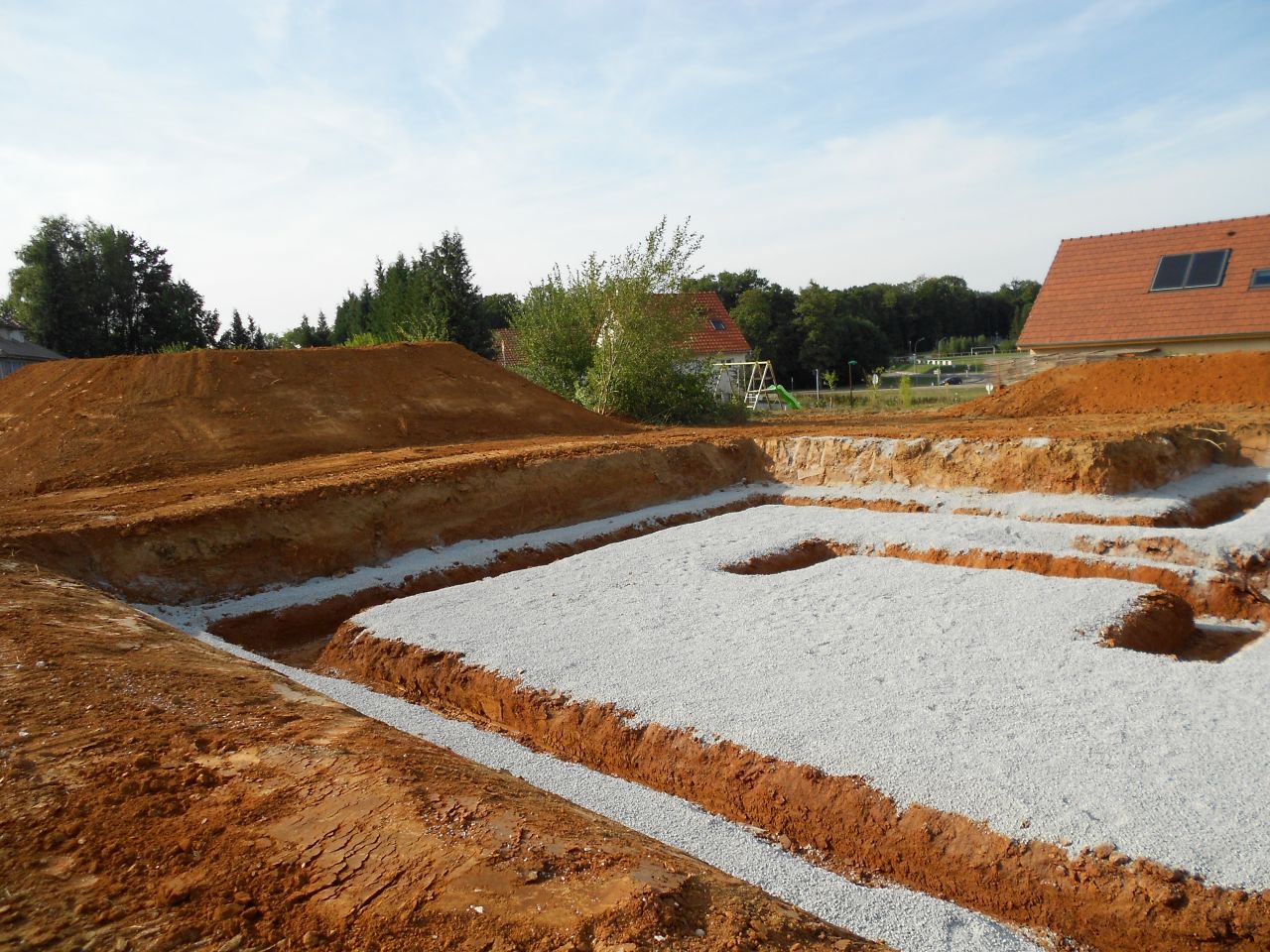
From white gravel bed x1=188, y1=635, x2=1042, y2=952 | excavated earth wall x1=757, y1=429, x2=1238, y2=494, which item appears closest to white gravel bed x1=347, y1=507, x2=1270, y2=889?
white gravel bed x1=188, y1=635, x2=1042, y2=952

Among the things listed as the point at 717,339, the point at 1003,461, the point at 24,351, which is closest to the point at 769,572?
the point at 1003,461

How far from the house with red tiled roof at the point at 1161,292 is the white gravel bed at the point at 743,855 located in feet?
54.8

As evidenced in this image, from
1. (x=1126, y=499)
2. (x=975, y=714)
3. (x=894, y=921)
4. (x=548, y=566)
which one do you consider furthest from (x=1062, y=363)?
(x=894, y=921)

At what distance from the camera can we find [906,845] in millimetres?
3492

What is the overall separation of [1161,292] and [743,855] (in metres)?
18.1

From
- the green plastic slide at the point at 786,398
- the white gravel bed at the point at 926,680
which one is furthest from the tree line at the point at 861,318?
the white gravel bed at the point at 926,680

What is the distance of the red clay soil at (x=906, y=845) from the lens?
Result: 9.73ft

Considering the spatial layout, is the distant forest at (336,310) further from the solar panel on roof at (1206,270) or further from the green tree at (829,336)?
the solar panel on roof at (1206,270)

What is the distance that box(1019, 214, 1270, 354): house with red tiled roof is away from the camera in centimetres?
1606

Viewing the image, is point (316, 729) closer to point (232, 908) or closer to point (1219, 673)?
point (232, 908)

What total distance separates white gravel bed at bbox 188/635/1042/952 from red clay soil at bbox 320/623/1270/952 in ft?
0.51

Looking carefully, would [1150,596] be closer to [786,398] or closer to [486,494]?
[486,494]

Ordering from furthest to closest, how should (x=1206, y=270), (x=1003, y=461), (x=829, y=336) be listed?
(x=829, y=336)
(x=1206, y=270)
(x=1003, y=461)

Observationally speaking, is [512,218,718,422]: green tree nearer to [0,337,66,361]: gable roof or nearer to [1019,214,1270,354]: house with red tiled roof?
[1019,214,1270,354]: house with red tiled roof
